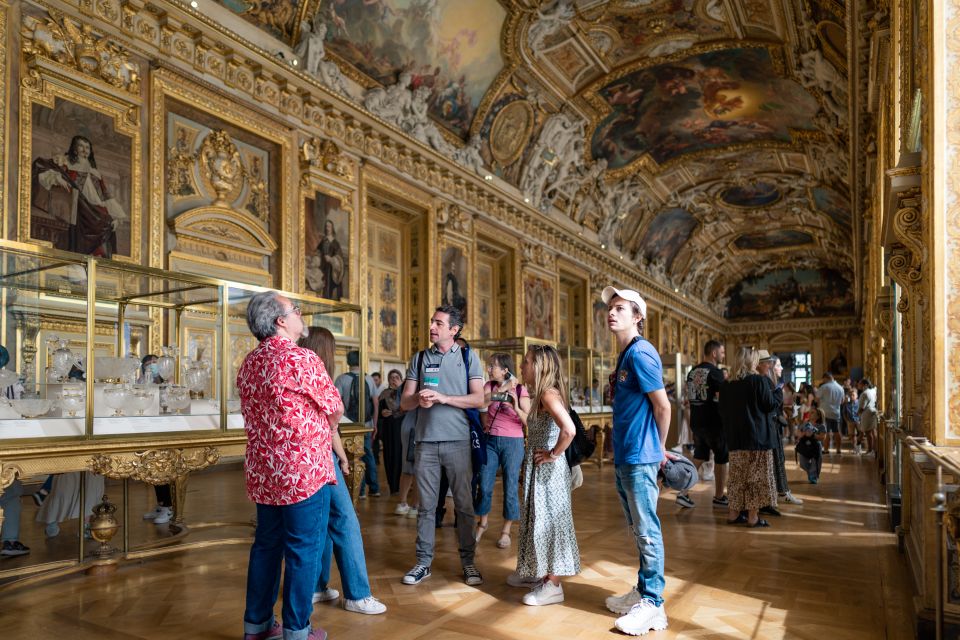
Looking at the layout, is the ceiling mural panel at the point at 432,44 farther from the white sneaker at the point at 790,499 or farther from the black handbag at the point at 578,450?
the white sneaker at the point at 790,499

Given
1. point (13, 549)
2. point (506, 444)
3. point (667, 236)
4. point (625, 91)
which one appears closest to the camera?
point (13, 549)

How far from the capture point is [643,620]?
3.74 m

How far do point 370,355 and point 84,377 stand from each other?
8668 mm

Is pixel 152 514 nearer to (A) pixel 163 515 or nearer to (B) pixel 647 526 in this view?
Result: (A) pixel 163 515

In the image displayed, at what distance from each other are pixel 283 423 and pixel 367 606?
1.46 metres

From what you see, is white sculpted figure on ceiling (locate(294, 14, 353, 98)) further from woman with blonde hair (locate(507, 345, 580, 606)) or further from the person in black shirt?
woman with blonde hair (locate(507, 345, 580, 606))

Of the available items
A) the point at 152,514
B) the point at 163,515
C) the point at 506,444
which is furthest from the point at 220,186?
the point at 506,444

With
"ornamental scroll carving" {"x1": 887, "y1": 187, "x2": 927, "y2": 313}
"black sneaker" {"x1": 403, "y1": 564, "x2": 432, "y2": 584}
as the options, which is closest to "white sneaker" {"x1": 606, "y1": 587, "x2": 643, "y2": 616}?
"black sneaker" {"x1": 403, "y1": 564, "x2": 432, "y2": 584}

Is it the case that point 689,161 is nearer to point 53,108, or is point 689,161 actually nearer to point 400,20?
point 400,20

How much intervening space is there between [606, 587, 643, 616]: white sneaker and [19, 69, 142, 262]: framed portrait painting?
707 centimetres

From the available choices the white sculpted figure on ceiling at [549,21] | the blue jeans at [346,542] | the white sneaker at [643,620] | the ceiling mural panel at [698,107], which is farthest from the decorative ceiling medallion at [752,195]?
the blue jeans at [346,542]

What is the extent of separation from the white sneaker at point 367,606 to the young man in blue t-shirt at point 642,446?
137 centimetres

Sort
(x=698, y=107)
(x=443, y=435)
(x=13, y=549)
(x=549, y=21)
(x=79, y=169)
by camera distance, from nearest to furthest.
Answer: (x=443, y=435) < (x=13, y=549) < (x=79, y=169) < (x=549, y=21) < (x=698, y=107)

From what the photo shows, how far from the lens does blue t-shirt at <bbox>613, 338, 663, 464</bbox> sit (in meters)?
3.89
